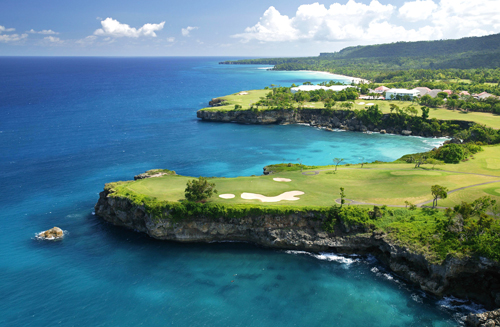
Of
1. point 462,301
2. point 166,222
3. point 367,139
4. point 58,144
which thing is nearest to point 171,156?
point 58,144

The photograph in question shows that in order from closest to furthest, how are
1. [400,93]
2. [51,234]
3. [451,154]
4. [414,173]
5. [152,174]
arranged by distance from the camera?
1. [51,234]
2. [414,173]
3. [152,174]
4. [451,154]
5. [400,93]

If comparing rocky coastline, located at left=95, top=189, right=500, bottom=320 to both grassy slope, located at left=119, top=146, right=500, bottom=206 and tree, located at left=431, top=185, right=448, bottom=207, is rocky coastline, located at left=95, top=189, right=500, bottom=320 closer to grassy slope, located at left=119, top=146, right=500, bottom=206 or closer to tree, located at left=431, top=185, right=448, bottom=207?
grassy slope, located at left=119, top=146, right=500, bottom=206

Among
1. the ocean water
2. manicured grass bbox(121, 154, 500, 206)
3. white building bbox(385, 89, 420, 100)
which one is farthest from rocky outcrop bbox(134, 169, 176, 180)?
white building bbox(385, 89, 420, 100)

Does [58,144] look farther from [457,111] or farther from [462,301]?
[457,111]

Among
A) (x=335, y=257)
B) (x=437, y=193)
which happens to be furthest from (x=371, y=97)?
(x=335, y=257)

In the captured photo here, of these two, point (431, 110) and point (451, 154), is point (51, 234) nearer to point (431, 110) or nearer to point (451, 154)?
point (451, 154)

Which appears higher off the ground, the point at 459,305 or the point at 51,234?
the point at 51,234
